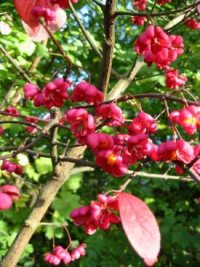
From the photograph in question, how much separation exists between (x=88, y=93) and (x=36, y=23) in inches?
8.9

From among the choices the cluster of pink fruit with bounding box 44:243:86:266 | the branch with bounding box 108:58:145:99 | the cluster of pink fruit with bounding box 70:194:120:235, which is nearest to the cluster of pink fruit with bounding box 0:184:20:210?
the cluster of pink fruit with bounding box 70:194:120:235

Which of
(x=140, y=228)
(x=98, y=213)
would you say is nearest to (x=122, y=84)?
(x=98, y=213)

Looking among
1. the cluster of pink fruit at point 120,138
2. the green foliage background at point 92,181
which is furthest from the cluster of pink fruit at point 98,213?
the green foliage background at point 92,181

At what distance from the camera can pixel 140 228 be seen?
84cm

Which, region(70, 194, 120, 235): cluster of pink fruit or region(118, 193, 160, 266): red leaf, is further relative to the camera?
region(70, 194, 120, 235): cluster of pink fruit

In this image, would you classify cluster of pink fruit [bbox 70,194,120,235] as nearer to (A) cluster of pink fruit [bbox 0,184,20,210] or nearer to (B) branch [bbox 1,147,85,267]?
(A) cluster of pink fruit [bbox 0,184,20,210]

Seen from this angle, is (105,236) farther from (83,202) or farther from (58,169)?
(58,169)

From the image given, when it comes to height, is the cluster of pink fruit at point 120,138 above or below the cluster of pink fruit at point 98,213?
above

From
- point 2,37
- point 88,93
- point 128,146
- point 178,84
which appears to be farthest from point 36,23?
point 2,37

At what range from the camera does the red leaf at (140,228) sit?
0.82 metres

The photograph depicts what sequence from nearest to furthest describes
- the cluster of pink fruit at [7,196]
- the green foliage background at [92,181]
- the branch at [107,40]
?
the cluster of pink fruit at [7,196], the branch at [107,40], the green foliage background at [92,181]

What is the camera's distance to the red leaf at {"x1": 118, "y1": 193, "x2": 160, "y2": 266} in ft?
2.68

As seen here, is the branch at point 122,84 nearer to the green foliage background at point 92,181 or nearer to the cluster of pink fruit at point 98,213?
the green foliage background at point 92,181

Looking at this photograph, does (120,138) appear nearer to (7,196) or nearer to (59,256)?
(7,196)
